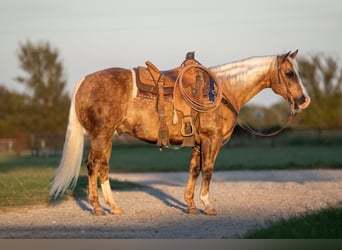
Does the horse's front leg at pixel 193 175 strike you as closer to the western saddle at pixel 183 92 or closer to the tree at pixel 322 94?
the western saddle at pixel 183 92

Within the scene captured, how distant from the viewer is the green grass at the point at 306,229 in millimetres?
7246

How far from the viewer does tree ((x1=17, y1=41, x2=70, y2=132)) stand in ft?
175

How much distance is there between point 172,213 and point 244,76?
2.56 m

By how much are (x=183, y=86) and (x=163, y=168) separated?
14.3 meters

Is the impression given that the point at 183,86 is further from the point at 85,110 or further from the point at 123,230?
the point at 123,230

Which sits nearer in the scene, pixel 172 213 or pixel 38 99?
pixel 172 213

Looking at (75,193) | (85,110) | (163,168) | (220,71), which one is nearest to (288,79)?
(220,71)

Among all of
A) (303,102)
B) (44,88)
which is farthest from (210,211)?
(44,88)

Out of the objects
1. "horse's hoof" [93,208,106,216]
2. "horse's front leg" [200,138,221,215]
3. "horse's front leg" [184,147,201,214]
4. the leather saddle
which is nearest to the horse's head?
the leather saddle

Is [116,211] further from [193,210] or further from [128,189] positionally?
[128,189]

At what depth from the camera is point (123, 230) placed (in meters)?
8.39

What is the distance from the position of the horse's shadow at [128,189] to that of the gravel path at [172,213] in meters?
0.02

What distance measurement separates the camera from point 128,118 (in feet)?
33.4

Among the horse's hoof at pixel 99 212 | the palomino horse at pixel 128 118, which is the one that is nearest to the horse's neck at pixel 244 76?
the palomino horse at pixel 128 118
